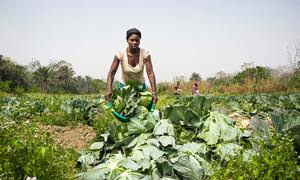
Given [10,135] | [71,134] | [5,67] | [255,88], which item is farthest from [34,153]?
[5,67]

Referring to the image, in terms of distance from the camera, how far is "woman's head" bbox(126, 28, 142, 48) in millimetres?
4422

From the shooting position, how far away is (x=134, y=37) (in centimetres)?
441

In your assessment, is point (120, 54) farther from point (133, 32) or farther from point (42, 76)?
point (42, 76)

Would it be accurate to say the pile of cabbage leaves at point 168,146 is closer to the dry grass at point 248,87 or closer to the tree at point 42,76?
the dry grass at point 248,87

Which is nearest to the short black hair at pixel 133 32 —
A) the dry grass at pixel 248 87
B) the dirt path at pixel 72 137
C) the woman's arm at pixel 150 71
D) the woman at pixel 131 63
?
the woman at pixel 131 63

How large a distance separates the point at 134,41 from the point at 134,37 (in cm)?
7

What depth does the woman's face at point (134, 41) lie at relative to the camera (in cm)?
442

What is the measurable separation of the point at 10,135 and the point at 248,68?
126ft

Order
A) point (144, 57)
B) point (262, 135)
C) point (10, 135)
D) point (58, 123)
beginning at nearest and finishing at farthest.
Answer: point (10, 135) → point (262, 135) → point (144, 57) → point (58, 123)

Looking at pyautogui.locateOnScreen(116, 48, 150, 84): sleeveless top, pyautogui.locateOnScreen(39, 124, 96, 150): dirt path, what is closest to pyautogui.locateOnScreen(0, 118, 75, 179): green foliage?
pyautogui.locateOnScreen(39, 124, 96, 150): dirt path

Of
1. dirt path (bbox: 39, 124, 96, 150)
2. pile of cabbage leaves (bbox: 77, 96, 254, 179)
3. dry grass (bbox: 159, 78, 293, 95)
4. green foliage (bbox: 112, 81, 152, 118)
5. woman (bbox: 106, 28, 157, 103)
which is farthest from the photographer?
dry grass (bbox: 159, 78, 293, 95)

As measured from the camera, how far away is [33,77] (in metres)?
59.2

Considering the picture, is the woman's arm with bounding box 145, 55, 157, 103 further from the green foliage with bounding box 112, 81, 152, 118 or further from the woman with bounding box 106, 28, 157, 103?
the green foliage with bounding box 112, 81, 152, 118

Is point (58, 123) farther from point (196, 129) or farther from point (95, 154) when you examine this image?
point (196, 129)
